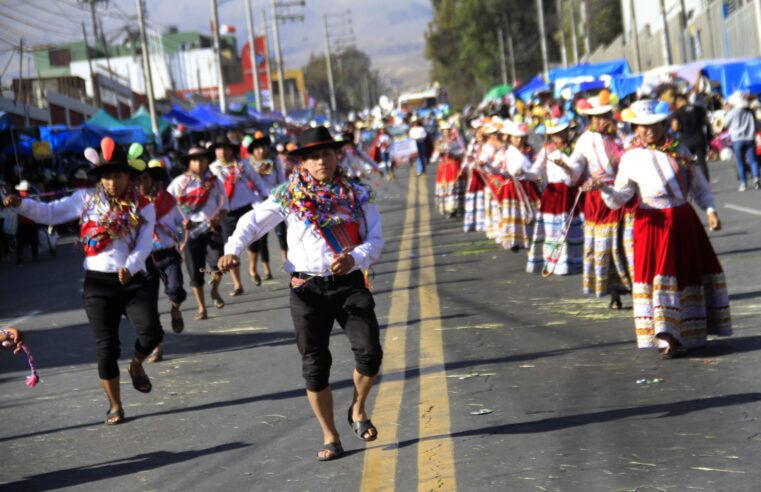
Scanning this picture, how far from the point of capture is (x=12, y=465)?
24.7 feet

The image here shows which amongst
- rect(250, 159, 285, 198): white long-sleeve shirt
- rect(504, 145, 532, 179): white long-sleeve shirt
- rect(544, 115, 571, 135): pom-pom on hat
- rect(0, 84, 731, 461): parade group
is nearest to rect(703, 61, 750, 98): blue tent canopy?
rect(504, 145, 532, 179): white long-sleeve shirt

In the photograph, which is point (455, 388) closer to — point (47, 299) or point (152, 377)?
point (152, 377)

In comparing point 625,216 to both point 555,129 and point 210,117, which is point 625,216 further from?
point 210,117

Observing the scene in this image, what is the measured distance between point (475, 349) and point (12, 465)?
12.4 ft

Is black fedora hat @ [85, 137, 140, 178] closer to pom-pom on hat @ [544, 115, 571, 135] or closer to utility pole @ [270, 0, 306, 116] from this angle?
pom-pom on hat @ [544, 115, 571, 135]

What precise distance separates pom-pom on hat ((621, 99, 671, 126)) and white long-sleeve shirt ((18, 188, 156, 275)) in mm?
3460

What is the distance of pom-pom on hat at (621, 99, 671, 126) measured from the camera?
905 cm

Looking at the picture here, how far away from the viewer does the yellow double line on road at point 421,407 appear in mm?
6363

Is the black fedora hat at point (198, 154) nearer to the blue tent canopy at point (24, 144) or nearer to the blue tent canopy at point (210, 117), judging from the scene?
the blue tent canopy at point (24, 144)

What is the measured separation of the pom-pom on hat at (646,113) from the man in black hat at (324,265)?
2.83m

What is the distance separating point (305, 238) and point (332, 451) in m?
1.15

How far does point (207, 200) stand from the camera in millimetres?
13664

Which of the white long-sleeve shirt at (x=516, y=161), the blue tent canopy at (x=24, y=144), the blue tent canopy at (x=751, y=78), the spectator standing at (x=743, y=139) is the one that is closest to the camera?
the white long-sleeve shirt at (x=516, y=161)

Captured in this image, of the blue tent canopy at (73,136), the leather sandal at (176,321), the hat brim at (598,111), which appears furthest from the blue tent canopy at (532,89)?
the leather sandal at (176,321)
